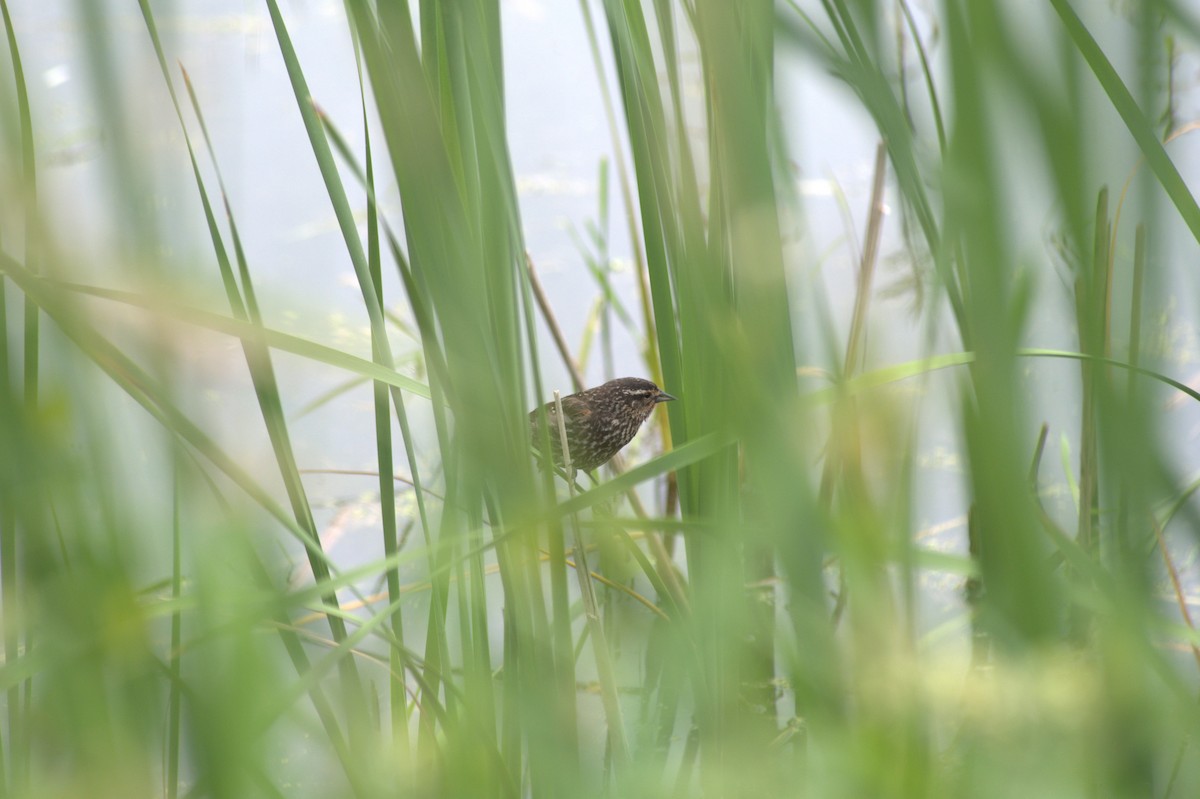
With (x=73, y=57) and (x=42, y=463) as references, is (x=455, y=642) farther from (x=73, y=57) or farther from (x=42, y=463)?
(x=73, y=57)

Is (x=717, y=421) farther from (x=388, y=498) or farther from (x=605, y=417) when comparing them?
(x=605, y=417)

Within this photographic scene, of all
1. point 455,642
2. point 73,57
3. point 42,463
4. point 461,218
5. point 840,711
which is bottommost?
point 455,642

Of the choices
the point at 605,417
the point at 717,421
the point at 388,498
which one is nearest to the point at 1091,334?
the point at 717,421

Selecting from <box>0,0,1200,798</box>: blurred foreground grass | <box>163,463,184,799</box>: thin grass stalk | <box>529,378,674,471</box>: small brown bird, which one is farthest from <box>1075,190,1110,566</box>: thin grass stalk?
<box>529,378,674,471</box>: small brown bird

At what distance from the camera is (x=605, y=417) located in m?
2.57

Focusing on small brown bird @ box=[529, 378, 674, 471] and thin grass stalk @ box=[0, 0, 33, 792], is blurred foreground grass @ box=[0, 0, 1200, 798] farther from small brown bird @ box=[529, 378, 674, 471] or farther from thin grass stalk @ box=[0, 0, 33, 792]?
small brown bird @ box=[529, 378, 674, 471]

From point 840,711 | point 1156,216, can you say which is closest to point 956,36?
point 1156,216

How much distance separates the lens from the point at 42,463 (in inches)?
24.6

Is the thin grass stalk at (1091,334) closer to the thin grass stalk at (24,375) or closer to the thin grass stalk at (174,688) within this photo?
the thin grass stalk at (24,375)

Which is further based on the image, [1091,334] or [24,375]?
[24,375]

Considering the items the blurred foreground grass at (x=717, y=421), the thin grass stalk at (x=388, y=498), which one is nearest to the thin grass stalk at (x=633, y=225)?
the thin grass stalk at (x=388, y=498)

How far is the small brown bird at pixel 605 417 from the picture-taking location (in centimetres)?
245

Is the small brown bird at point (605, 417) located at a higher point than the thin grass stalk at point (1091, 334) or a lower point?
lower

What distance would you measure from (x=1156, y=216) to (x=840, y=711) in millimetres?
384
